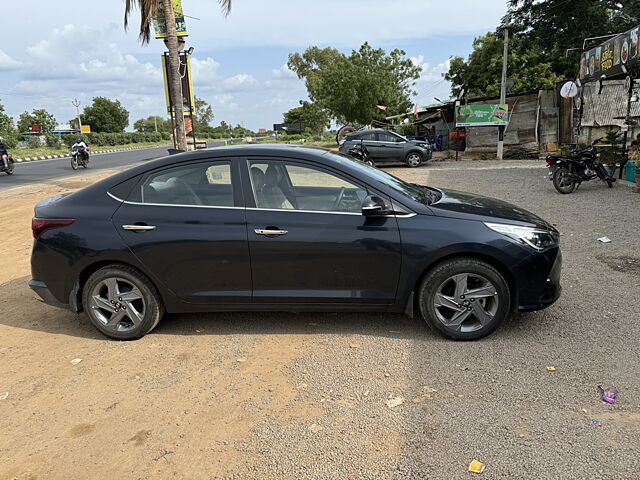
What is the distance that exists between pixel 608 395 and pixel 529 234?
4.23 ft

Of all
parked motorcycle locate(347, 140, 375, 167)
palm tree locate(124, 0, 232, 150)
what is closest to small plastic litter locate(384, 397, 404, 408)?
palm tree locate(124, 0, 232, 150)

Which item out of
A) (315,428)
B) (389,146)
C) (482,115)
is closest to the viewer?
(315,428)

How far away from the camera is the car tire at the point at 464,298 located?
3834mm

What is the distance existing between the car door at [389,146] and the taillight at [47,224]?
17018mm

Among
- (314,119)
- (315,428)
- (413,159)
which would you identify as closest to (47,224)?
(315,428)

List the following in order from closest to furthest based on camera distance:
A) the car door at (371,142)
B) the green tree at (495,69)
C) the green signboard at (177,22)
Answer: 1. the green signboard at (177,22)
2. the car door at (371,142)
3. the green tree at (495,69)

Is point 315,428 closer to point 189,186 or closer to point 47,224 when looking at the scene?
point 189,186

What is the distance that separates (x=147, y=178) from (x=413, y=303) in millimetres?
2455

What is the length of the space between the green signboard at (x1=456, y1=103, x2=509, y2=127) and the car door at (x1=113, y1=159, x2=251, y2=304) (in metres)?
19.3

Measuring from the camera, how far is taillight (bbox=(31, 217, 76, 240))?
4.14 metres

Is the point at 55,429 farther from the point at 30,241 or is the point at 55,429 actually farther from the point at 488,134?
the point at 488,134

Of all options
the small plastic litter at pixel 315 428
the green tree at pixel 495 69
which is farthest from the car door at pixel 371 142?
the small plastic litter at pixel 315 428

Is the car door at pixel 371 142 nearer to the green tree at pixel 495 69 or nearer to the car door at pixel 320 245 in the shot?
the green tree at pixel 495 69

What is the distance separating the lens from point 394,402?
318cm
